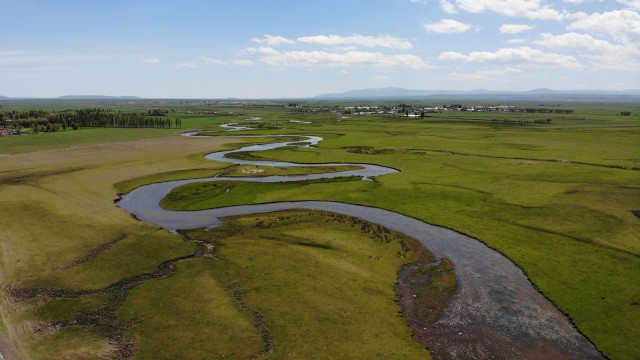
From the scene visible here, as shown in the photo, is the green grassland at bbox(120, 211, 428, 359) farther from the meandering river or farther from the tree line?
the tree line

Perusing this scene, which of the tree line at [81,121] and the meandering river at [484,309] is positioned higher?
the tree line at [81,121]

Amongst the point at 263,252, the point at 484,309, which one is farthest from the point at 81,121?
the point at 484,309

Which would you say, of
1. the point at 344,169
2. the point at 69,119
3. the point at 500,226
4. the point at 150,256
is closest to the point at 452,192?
the point at 500,226

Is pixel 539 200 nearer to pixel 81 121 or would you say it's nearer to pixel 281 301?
pixel 281 301

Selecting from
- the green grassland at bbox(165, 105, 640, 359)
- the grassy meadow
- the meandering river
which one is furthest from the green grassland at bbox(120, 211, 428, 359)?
the green grassland at bbox(165, 105, 640, 359)

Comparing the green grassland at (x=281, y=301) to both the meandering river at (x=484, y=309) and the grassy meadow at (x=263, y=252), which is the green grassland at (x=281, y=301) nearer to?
the grassy meadow at (x=263, y=252)

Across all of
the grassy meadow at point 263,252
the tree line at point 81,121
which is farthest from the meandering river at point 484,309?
the tree line at point 81,121
